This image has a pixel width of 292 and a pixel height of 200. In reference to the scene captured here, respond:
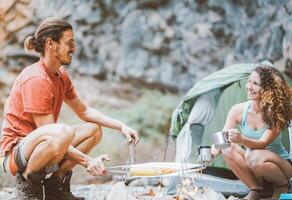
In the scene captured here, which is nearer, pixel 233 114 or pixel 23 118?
pixel 23 118

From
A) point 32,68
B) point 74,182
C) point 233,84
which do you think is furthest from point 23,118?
point 233,84

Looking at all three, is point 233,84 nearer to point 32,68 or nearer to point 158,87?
point 158,87

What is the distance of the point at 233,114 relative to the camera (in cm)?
352

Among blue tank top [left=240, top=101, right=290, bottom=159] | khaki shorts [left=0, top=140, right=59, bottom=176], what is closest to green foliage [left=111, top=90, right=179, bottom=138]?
blue tank top [left=240, top=101, right=290, bottom=159]

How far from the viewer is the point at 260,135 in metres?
3.40

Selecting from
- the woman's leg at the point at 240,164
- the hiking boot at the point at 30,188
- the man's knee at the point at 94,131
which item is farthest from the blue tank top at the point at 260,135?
the hiking boot at the point at 30,188

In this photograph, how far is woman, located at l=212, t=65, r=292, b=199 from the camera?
3.39 meters

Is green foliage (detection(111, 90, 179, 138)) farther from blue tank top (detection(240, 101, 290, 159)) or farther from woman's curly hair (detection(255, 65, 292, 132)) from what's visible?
woman's curly hair (detection(255, 65, 292, 132))

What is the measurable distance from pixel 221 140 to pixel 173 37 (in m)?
1.08

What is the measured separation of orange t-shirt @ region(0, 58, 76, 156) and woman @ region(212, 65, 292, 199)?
1.00 metres

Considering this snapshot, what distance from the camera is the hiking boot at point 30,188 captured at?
9.75ft

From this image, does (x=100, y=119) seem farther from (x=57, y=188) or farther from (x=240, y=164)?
(x=240, y=164)

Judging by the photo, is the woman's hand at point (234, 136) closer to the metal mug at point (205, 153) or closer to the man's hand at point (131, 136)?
the metal mug at point (205, 153)

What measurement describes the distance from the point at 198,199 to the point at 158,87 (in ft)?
3.65
